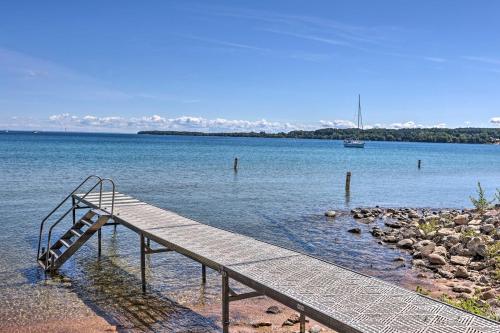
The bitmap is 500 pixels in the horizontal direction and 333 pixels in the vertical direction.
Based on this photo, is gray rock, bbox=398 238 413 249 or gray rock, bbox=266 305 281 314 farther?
gray rock, bbox=398 238 413 249

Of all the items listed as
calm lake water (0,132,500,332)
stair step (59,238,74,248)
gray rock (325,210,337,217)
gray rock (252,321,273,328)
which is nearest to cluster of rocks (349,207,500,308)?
calm lake water (0,132,500,332)

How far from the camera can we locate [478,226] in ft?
54.3

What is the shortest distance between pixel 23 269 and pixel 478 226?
14.5 metres

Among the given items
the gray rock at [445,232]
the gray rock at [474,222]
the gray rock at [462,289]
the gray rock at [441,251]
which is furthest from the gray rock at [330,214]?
the gray rock at [462,289]

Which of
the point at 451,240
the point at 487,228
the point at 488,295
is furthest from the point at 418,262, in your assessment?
the point at 487,228

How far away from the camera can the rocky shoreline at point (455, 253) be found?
31.6ft

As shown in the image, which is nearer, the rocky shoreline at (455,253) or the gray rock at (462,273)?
the rocky shoreline at (455,253)

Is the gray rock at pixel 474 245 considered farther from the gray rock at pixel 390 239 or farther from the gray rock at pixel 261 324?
the gray rock at pixel 261 324

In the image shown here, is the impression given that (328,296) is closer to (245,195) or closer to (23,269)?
(23,269)

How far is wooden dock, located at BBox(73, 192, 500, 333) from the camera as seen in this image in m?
5.15

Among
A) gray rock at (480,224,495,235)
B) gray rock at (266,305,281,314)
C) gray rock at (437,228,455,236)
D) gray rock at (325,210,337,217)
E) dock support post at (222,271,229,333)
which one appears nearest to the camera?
dock support post at (222,271,229,333)

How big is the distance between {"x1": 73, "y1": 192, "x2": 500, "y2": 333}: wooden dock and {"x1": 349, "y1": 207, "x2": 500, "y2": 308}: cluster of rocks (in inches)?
154

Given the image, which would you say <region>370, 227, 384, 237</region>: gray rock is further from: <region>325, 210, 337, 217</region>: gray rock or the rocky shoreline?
<region>325, 210, 337, 217</region>: gray rock

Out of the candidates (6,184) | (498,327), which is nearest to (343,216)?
(498,327)
